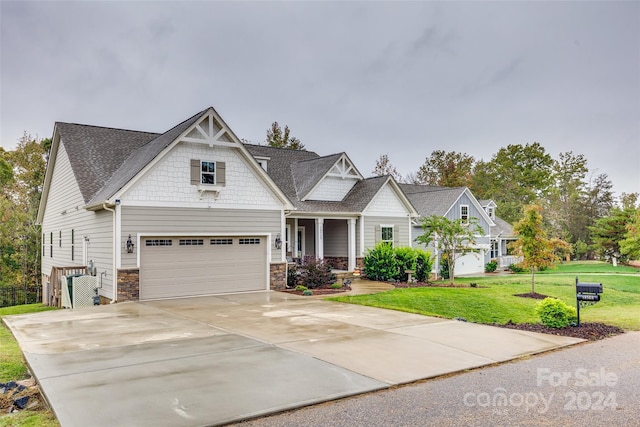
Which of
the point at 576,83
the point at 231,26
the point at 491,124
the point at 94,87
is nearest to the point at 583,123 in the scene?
the point at 491,124

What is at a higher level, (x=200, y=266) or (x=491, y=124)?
(x=491, y=124)

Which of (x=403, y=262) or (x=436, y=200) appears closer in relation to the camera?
(x=403, y=262)

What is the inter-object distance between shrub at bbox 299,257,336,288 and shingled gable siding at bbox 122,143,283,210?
8.91 feet

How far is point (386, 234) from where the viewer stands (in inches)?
931

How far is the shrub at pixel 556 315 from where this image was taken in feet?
33.1

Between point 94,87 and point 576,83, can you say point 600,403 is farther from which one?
point 94,87

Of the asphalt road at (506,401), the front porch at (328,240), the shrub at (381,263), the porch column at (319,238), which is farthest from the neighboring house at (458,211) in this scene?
the asphalt road at (506,401)

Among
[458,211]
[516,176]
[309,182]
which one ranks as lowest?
[458,211]

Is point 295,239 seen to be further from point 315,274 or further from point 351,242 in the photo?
point 315,274

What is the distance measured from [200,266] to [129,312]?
12.9 feet

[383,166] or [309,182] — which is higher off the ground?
[383,166]

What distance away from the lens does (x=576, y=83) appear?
912 inches

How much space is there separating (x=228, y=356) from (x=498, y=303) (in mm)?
10553

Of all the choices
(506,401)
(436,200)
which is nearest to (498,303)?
(506,401)
